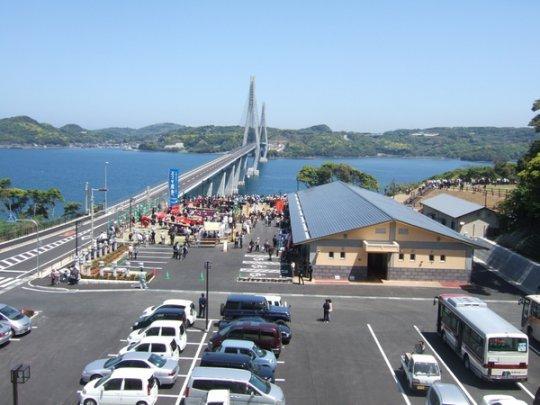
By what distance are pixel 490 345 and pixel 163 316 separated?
10683 mm

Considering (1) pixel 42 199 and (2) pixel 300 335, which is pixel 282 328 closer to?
(2) pixel 300 335

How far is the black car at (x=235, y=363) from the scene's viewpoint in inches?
588

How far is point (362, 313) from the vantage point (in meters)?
22.9

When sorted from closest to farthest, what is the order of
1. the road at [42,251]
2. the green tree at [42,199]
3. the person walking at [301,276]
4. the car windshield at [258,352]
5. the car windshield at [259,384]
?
the car windshield at [259,384] → the car windshield at [258,352] → the person walking at [301,276] → the road at [42,251] → the green tree at [42,199]

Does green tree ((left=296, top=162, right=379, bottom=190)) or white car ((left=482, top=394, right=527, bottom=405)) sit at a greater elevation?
green tree ((left=296, top=162, right=379, bottom=190))

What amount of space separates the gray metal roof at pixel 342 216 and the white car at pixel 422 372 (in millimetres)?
13000

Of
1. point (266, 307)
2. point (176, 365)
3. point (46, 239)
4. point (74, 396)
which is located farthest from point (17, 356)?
point (46, 239)

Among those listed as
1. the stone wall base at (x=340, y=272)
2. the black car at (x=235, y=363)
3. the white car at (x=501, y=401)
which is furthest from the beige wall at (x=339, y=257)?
the white car at (x=501, y=401)

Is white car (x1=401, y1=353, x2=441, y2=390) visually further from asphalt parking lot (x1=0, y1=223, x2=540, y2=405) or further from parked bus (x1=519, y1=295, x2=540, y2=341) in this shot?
parked bus (x1=519, y1=295, x2=540, y2=341)

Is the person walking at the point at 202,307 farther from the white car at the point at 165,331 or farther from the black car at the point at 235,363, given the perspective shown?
the black car at the point at 235,363

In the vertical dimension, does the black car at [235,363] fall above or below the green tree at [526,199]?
below

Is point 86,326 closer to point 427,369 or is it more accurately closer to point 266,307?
point 266,307

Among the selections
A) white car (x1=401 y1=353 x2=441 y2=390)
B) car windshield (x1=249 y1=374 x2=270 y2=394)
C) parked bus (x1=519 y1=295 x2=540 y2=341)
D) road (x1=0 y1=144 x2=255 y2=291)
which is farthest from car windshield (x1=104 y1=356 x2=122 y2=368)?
parked bus (x1=519 y1=295 x2=540 y2=341)

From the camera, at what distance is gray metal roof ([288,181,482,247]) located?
93.8ft
